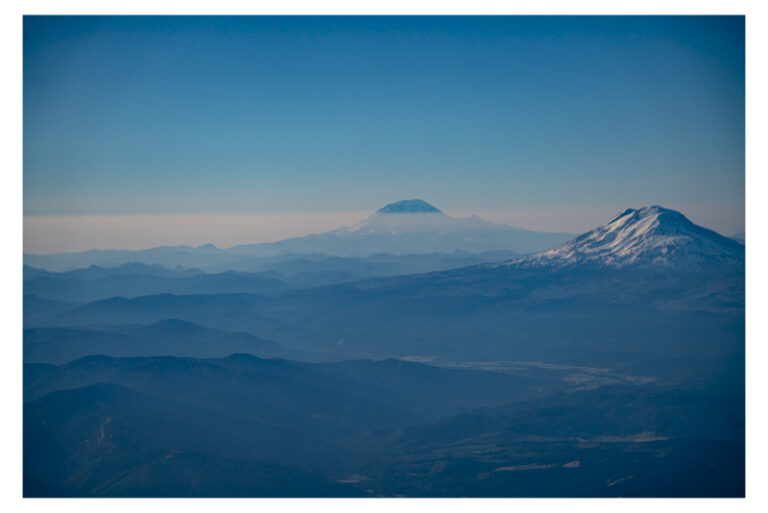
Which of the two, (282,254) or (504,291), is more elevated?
(282,254)

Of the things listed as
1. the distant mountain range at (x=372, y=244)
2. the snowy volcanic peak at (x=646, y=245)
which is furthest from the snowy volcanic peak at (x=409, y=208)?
the snowy volcanic peak at (x=646, y=245)

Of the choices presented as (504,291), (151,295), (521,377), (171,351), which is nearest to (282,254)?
(171,351)

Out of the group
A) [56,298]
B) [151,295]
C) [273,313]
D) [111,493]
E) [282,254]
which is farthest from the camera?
[273,313]

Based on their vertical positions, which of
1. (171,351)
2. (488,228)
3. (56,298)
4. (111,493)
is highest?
(488,228)

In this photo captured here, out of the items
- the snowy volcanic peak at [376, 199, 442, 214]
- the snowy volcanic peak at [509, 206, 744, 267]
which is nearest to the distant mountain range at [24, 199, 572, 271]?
the snowy volcanic peak at [376, 199, 442, 214]

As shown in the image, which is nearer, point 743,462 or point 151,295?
point 743,462

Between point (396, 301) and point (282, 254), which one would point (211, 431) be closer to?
point (282, 254)
